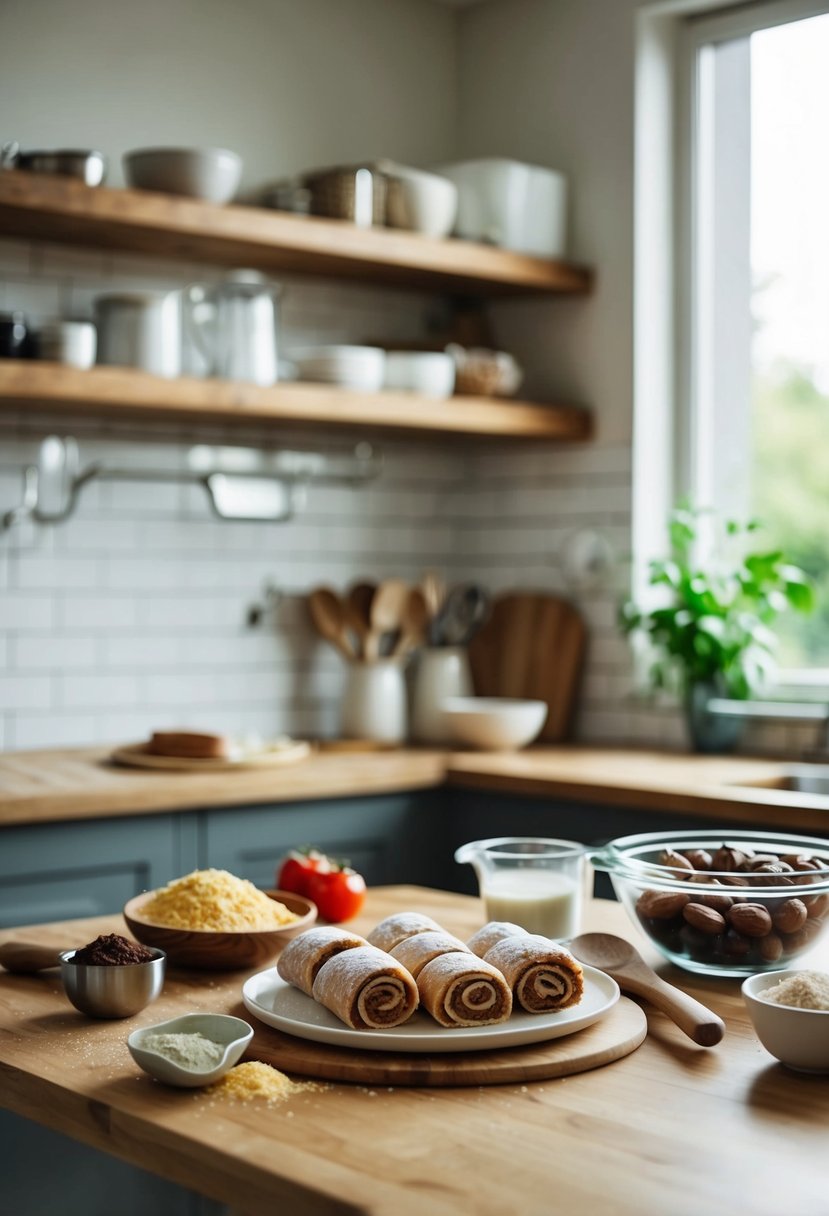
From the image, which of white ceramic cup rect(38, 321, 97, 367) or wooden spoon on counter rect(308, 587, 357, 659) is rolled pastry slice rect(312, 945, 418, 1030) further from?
wooden spoon on counter rect(308, 587, 357, 659)

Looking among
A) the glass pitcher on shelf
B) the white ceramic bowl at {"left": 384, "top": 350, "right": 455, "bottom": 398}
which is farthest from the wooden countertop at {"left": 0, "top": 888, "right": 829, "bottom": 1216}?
the white ceramic bowl at {"left": 384, "top": 350, "right": 455, "bottom": 398}

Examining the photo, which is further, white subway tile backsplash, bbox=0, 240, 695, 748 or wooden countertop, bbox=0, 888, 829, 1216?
white subway tile backsplash, bbox=0, 240, 695, 748

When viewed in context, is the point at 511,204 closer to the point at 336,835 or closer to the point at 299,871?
the point at 336,835

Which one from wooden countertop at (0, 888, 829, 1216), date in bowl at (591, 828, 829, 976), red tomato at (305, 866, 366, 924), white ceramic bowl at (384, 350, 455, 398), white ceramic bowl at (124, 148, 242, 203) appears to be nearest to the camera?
wooden countertop at (0, 888, 829, 1216)

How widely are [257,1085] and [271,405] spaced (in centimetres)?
247

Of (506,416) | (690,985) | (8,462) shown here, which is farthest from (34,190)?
(690,985)

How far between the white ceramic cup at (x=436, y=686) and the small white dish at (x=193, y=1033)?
2736 millimetres

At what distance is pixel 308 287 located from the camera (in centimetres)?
432

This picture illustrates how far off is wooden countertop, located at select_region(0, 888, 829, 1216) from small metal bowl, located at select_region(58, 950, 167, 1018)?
2 cm

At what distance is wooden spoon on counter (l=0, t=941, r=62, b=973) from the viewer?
1.87 meters

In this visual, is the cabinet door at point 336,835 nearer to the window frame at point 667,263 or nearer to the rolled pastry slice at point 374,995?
the window frame at point 667,263

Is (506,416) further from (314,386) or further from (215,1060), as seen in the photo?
(215,1060)

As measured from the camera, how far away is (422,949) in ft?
5.21

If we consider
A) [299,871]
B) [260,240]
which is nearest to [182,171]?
[260,240]
